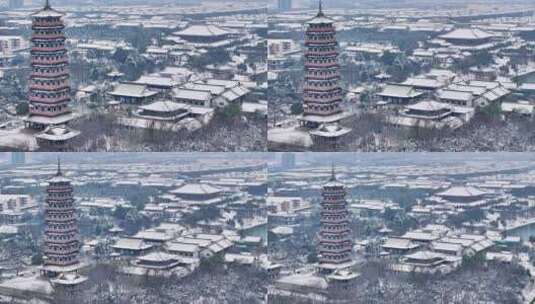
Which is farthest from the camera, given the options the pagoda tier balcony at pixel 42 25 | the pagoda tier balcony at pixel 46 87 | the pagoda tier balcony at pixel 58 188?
the pagoda tier balcony at pixel 58 188

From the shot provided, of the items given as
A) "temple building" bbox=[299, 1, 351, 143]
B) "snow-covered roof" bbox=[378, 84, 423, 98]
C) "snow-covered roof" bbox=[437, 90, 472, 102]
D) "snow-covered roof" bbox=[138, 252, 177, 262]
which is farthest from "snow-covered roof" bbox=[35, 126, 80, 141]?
"snow-covered roof" bbox=[437, 90, 472, 102]

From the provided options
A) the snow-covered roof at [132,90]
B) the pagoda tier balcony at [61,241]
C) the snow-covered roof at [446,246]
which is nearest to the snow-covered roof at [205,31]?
the snow-covered roof at [132,90]

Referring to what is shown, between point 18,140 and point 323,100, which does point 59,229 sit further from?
point 323,100

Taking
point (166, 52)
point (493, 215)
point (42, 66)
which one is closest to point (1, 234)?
point (42, 66)

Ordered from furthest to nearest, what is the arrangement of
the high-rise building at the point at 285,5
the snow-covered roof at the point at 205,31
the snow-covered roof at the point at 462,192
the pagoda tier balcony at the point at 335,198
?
1. the snow-covered roof at the point at 462,192
2. the snow-covered roof at the point at 205,31
3. the high-rise building at the point at 285,5
4. the pagoda tier balcony at the point at 335,198

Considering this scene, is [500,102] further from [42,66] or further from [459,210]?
[42,66]

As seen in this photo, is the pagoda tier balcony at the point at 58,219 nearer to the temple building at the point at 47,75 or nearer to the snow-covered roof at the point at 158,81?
the temple building at the point at 47,75

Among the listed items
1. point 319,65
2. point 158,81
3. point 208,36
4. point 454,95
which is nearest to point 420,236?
point 454,95
